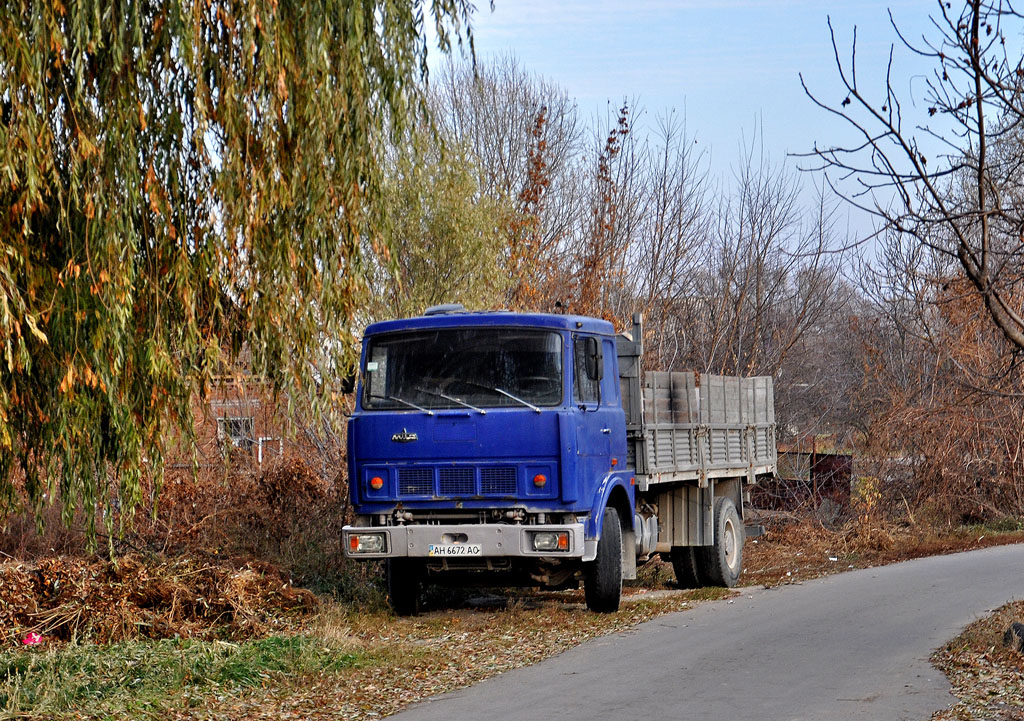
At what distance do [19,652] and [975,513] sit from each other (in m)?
18.2

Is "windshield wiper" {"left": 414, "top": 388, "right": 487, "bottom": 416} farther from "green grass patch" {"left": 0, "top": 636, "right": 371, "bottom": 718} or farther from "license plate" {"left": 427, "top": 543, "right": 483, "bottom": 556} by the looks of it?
"green grass patch" {"left": 0, "top": 636, "right": 371, "bottom": 718}

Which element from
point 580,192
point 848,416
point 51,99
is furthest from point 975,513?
point 51,99

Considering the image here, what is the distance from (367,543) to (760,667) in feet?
13.1

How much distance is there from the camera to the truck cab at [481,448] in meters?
11.5

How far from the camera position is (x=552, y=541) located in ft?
37.1

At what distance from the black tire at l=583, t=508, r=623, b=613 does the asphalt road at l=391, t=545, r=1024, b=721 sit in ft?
1.68

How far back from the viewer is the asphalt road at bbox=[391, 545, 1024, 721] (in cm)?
784

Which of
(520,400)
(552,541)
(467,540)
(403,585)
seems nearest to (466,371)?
(520,400)

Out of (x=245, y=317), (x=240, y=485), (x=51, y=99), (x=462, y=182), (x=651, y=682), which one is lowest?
(x=651, y=682)

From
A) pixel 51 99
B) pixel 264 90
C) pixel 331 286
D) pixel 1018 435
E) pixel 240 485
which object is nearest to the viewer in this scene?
pixel 51 99

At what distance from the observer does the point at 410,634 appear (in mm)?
11281

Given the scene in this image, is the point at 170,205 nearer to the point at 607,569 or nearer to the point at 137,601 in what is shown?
the point at 137,601

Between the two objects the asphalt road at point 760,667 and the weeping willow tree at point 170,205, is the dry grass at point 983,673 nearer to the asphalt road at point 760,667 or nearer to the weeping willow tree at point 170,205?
the asphalt road at point 760,667

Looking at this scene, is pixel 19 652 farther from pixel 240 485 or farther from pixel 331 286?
pixel 240 485
